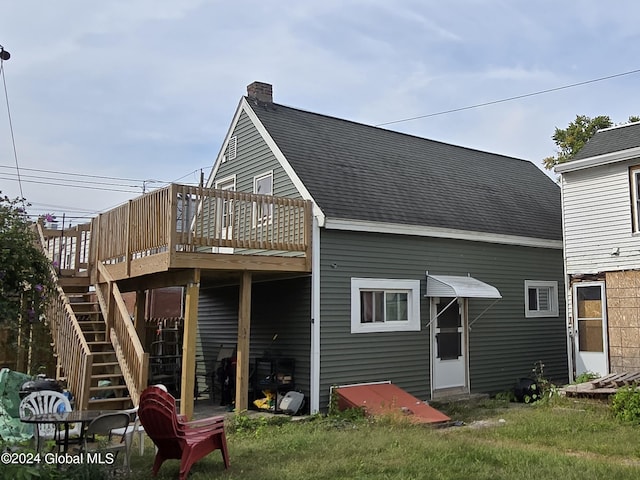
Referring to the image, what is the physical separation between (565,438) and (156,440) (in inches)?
221

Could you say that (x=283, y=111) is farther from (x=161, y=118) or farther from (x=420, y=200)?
(x=161, y=118)

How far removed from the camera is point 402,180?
13.8 meters

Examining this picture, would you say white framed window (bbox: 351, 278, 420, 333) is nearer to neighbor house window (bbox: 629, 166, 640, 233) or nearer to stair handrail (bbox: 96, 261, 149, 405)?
stair handrail (bbox: 96, 261, 149, 405)

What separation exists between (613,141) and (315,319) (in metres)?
7.78

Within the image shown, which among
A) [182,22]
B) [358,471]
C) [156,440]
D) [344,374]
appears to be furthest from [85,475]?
[182,22]

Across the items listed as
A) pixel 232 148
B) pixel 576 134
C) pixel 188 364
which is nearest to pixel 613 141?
pixel 232 148

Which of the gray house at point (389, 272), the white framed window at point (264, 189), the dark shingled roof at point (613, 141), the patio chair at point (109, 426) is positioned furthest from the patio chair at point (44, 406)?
the dark shingled roof at point (613, 141)

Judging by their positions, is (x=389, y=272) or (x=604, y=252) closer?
(x=389, y=272)

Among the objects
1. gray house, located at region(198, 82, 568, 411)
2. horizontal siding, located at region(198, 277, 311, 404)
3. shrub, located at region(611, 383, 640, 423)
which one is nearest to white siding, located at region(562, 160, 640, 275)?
gray house, located at region(198, 82, 568, 411)

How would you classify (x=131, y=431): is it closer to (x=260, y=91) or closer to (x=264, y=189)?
(x=264, y=189)

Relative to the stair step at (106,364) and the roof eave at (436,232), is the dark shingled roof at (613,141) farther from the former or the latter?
the stair step at (106,364)

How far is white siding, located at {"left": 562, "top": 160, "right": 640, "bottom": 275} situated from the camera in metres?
12.1

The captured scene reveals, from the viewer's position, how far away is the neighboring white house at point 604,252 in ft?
39.1

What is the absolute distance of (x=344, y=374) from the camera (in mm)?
11109
